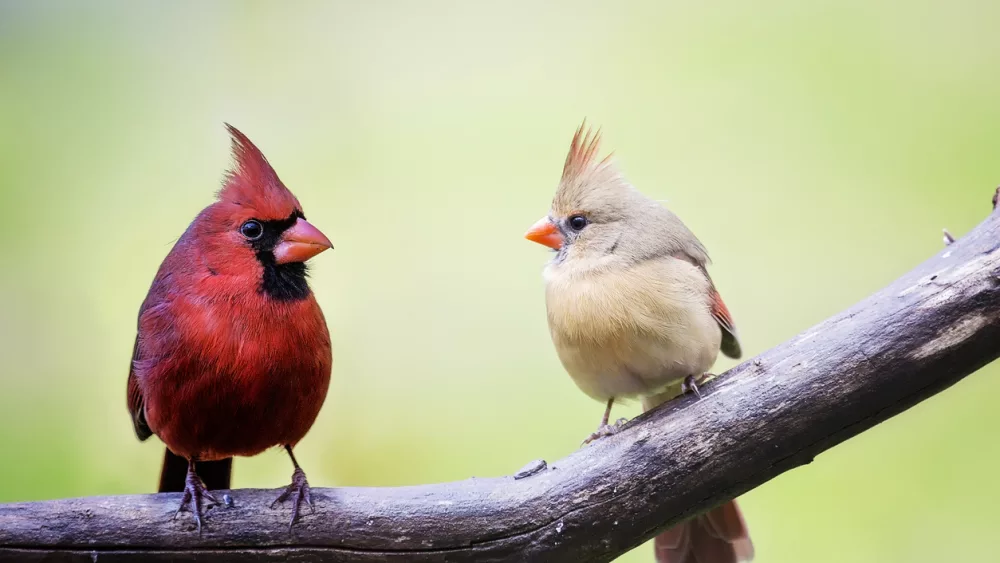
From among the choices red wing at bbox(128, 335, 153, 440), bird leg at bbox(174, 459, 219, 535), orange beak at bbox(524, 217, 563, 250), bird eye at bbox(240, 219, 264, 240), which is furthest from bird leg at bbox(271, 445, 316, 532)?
orange beak at bbox(524, 217, 563, 250)

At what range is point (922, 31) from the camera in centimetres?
299

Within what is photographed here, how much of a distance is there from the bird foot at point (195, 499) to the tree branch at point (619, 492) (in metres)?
0.02

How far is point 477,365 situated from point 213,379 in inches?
50.2

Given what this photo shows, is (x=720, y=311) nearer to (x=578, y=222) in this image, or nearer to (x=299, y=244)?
(x=578, y=222)

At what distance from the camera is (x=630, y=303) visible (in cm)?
206

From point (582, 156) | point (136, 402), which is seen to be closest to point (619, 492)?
point (582, 156)

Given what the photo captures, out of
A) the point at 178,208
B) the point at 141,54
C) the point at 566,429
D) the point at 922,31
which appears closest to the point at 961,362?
the point at 566,429

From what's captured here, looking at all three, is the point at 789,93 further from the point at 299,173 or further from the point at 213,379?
the point at 213,379

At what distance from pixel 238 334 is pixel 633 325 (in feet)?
2.77

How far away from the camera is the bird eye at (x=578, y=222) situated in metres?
2.28

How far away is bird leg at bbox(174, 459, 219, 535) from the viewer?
1902mm

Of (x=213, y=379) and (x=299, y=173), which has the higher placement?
(x=299, y=173)

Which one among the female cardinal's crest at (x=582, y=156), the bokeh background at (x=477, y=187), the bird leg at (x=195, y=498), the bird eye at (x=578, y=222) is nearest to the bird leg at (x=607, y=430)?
the bird eye at (x=578, y=222)

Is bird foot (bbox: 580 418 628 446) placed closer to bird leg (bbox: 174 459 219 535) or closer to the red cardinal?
the red cardinal
